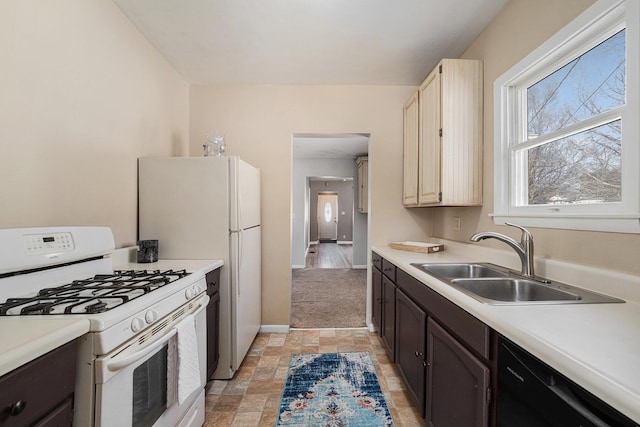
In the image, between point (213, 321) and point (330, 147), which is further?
point (330, 147)

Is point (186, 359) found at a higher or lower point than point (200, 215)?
lower

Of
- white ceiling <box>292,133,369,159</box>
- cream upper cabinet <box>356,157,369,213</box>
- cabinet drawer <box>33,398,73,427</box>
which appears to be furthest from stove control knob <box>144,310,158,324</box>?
cream upper cabinet <box>356,157,369,213</box>

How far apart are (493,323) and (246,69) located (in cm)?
270

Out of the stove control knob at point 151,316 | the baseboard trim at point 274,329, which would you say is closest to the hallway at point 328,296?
the baseboard trim at point 274,329

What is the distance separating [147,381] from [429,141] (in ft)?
7.56

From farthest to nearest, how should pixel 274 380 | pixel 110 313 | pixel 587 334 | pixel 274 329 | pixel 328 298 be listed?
pixel 328 298, pixel 274 329, pixel 274 380, pixel 110 313, pixel 587 334

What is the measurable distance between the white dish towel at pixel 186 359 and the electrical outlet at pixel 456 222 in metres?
2.13

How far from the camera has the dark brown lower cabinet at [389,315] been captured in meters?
2.07

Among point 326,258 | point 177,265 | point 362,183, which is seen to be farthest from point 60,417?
point 326,258

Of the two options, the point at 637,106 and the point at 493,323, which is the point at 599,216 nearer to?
the point at 637,106

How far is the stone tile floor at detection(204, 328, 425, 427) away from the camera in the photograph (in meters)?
1.68

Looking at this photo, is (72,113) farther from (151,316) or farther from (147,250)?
(151,316)

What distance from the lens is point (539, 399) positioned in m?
0.73

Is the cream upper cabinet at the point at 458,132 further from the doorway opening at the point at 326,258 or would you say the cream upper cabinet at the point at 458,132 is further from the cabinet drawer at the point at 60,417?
the cabinet drawer at the point at 60,417
